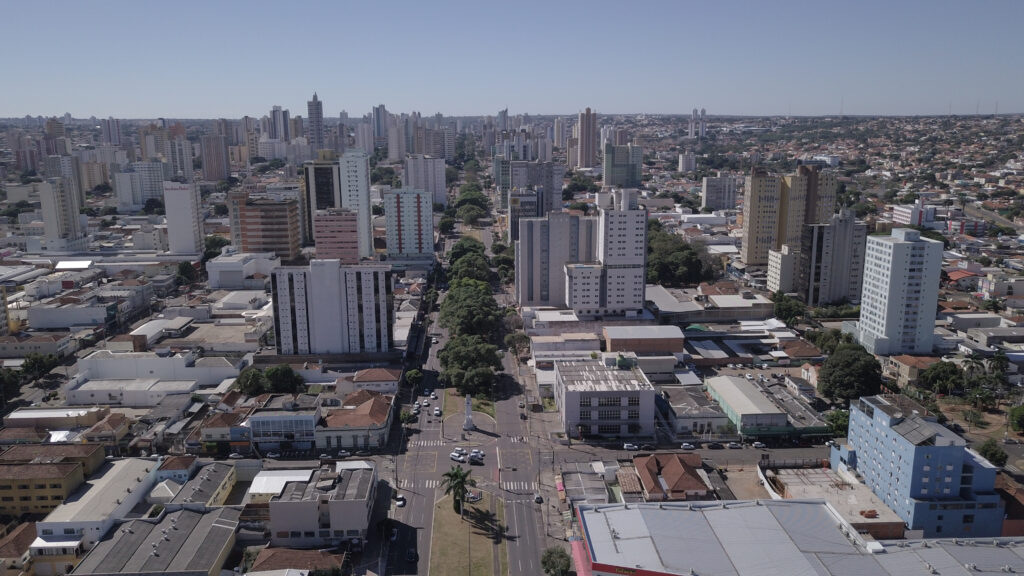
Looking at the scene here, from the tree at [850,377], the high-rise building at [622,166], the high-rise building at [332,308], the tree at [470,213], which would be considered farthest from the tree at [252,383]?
the high-rise building at [622,166]

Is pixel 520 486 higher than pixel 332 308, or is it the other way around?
pixel 332 308

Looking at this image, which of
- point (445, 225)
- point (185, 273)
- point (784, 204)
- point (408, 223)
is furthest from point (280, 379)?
point (445, 225)

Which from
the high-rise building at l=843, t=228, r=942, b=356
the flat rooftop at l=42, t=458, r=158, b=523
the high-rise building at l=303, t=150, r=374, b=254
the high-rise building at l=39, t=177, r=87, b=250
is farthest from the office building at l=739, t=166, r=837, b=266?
the high-rise building at l=39, t=177, r=87, b=250

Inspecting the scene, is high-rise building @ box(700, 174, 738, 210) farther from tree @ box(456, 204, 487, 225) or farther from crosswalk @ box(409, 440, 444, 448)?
crosswalk @ box(409, 440, 444, 448)

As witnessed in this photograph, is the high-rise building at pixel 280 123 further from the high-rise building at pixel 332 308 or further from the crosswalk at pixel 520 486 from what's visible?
the crosswalk at pixel 520 486

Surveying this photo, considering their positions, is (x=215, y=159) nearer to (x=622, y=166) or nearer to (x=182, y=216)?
(x=182, y=216)

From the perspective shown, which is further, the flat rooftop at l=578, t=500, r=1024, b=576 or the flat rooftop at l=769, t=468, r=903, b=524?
the flat rooftop at l=769, t=468, r=903, b=524

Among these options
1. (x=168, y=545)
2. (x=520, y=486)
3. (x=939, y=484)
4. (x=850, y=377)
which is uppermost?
(x=850, y=377)

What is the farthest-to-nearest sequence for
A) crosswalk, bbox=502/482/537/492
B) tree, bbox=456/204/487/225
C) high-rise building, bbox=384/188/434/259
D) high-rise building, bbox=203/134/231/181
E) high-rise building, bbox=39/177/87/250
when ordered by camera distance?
high-rise building, bbox=203/134/231/181, tree, bbox=456/204/487/225, high-rise building, bbox=39/177/87/250, high-rise building, bbox=384/188/434/259, crosswalk, bbox=502/482/537/492
